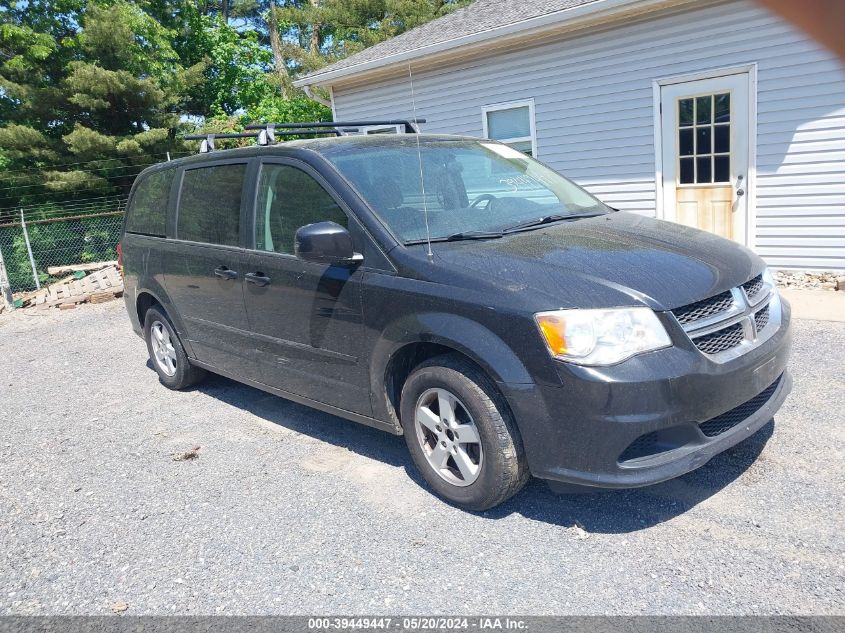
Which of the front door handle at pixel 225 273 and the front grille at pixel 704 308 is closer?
the front grille at pixel 704 308

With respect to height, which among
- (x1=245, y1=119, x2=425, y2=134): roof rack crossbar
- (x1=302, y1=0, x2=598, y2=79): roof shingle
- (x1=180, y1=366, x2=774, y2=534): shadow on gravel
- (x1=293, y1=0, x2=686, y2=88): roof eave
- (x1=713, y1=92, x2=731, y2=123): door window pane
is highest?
(x1=302, y1=0, x2=598, y2=79): roof shingle

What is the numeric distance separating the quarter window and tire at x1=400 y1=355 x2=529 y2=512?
6.45 metres

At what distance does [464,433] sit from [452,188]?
5.06 ft

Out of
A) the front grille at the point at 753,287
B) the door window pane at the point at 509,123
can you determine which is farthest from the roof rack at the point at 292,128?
the door window pane at the point at 509,123

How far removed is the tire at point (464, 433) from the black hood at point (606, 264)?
0.47m

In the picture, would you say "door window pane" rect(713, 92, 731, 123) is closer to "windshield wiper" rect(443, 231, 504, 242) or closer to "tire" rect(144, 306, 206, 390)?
"windshield wiper" rect(443, 231, 504, 242)

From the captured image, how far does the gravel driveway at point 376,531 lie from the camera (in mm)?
2750

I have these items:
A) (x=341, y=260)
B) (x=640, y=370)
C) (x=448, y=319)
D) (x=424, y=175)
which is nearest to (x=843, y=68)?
(x=640, y=370)

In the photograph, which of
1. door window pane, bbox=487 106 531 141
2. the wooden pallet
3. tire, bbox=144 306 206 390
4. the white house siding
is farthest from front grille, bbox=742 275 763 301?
the wooden pallet

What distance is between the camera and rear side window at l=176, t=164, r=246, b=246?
4.52 metres

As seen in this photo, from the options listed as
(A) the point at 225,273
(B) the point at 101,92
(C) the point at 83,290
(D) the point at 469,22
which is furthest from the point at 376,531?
(B) the point at 101,92

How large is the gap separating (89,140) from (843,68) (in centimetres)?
1924

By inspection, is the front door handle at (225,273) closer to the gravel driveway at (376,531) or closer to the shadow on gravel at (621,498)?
the gravel driveway at (376,531)

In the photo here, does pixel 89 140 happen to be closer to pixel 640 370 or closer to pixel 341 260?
pixel 341 260
